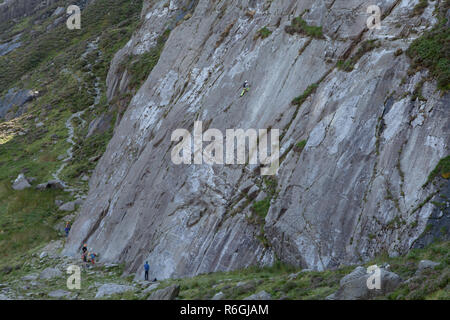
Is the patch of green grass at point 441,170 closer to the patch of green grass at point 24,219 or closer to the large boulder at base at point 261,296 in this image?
the large boulder at base at point 261,296

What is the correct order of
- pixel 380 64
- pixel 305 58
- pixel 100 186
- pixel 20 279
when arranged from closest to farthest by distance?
pixel 380 64 < pixel 305 58 < pixel 20 279 < pixel 100 186

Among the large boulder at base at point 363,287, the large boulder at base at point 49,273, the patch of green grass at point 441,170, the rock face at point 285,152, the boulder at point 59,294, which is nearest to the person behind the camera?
the large boulder at base at point 363,287

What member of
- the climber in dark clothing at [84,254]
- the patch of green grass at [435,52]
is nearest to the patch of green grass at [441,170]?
the patch of green grass at [435,52]

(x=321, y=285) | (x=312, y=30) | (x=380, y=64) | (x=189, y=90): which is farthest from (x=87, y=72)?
(x=321, y=285)

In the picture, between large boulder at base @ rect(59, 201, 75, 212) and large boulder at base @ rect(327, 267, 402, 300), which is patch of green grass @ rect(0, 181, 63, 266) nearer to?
large boulder at base @ rect(59, 201, 75, 212)

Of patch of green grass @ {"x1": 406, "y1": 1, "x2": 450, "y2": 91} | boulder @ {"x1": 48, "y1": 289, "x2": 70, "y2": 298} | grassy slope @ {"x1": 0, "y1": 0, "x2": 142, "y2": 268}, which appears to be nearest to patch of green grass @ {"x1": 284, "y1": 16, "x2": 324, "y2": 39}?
patch of green grass @ {"x1": 406, "y1": 1, "x2": 450, "y2": 91}

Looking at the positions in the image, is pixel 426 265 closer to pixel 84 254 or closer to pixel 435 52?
pixel 435 52

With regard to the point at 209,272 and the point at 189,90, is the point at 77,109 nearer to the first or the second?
the point at 189,90
